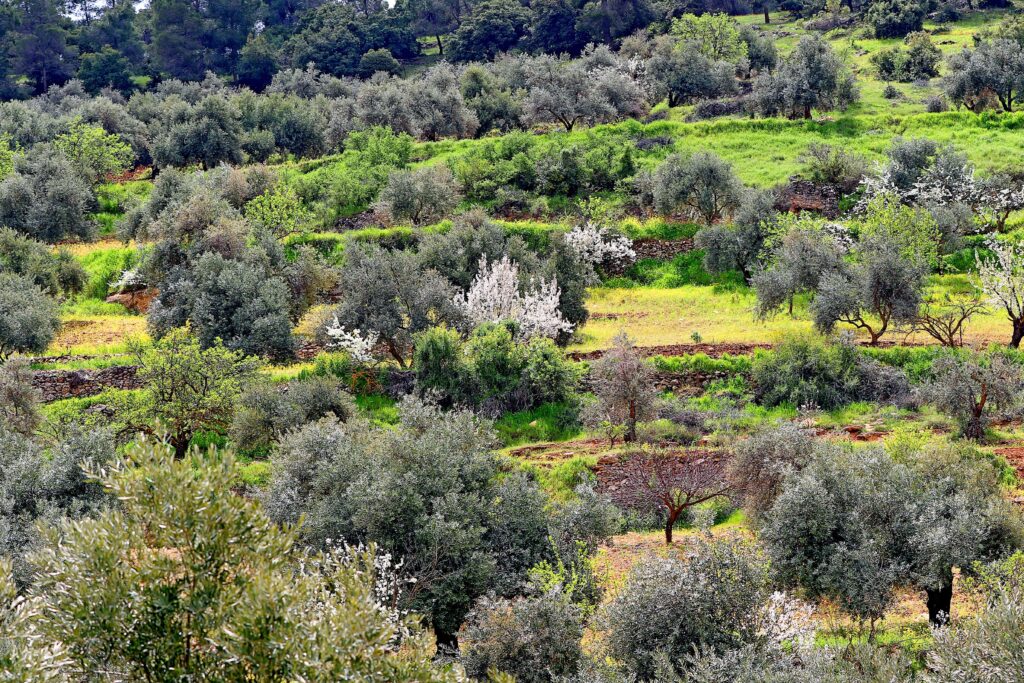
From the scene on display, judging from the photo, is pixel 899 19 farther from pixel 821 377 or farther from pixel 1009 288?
pixel 821 377

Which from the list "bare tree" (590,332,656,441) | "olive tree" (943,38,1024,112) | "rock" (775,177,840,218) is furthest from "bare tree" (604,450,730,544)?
"olive tree" (943,38,1024,112)

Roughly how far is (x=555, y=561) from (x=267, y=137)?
2168 inches

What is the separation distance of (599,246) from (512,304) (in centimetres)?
1070

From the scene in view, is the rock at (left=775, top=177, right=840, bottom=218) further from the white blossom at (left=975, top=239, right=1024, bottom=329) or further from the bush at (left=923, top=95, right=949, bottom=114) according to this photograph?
the white blossom at (left=975, top=239, right=1024, bottom=329)

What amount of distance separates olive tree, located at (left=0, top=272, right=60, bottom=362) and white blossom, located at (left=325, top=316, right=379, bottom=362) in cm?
1203

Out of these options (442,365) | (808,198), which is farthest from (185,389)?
(808,198)

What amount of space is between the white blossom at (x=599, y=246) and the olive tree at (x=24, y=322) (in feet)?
69.0

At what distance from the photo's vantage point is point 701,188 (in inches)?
2071

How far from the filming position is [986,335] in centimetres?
3925

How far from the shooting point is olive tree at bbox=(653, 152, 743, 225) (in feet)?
172

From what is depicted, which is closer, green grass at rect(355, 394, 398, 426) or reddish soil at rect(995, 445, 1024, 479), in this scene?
reddish soil at rect(995, 445, 1024, 479)

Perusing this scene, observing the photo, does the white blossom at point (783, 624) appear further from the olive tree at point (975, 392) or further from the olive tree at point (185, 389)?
the olive tree at point (185, 389)

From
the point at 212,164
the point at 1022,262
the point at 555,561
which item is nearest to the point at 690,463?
the point at 555,561

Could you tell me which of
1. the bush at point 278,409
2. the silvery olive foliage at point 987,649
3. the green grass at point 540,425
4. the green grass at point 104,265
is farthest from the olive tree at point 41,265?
the silvery olive foliage at point 987,649
